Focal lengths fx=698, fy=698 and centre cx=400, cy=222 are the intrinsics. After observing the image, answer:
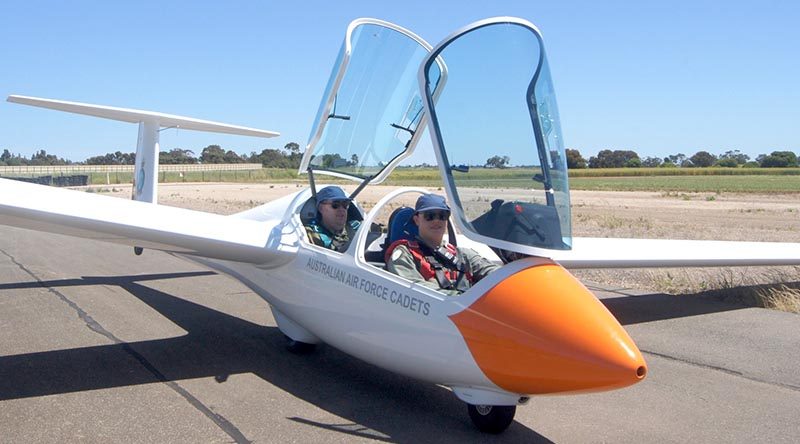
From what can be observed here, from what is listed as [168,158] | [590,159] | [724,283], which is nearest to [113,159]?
[168,158]

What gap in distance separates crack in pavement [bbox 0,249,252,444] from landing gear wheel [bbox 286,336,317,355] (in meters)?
1.37

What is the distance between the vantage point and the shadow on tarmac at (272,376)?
536 centimetres

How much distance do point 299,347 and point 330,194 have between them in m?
1.68

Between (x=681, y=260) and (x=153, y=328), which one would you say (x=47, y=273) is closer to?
(x=153, y=328)

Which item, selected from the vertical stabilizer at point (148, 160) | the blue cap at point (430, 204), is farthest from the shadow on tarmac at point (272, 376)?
the vertical stabilizer at point (148, 160)

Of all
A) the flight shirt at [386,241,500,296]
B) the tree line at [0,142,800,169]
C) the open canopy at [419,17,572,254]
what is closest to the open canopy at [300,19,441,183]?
the open canopy at [419,17,572,254]

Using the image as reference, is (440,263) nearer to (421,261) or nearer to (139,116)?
(421,261)

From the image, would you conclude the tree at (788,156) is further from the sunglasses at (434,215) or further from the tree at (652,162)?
the sunglasses at (434,215)

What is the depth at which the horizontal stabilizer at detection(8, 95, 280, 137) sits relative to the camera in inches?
437

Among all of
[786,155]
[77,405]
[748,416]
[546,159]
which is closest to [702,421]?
[748,416]

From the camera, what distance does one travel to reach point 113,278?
474 inches

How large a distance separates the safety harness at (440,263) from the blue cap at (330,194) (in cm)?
174

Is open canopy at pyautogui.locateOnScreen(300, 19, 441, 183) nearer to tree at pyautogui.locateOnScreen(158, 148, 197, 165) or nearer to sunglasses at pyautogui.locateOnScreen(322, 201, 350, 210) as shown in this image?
sunglasses at pyautogui.locateOnScreen(322, 201, 350, 210)

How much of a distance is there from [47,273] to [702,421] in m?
11.2
